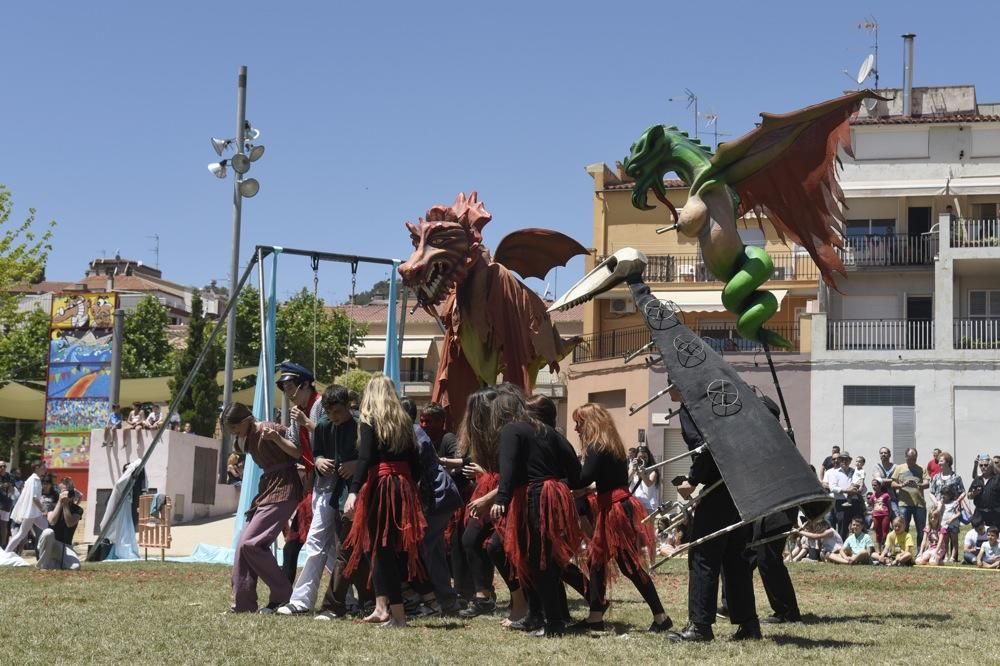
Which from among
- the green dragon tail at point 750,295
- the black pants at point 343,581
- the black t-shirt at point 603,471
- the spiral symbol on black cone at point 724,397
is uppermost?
the green dragon tail at point 750,295

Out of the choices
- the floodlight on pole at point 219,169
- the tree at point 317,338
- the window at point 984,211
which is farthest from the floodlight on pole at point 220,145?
the tree at point 317,338

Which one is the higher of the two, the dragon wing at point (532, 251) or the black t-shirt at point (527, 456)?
the dragon wing at point (532, 251)

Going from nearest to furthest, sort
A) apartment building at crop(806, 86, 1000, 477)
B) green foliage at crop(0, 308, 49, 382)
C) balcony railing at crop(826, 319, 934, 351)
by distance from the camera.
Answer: apartment building at crop(806, 86, 1000, 477) → balcony railing at crop(826, 319, 934, 351) → green foliage at crop(0, 308, 49, 382)

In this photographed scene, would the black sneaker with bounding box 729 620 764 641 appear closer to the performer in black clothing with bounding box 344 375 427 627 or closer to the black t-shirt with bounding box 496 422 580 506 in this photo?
the black t-shirt with bounding box 496 422 580 506

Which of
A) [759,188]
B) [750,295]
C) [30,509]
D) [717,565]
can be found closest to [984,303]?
[30,509]

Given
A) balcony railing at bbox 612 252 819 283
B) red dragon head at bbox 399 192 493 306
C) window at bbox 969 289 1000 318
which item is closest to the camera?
red dragon head at bbox 399 192 493 306

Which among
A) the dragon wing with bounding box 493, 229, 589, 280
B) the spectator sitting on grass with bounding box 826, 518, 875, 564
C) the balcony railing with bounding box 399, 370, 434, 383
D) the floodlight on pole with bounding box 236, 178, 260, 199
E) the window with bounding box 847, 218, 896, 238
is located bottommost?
the spectator sitting on grass with bounding box 826, 518, 875, 564

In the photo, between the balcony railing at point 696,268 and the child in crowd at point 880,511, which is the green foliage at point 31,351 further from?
the child in crowd at point 880,511

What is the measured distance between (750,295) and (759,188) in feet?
3.15

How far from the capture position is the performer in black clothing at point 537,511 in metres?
9.32

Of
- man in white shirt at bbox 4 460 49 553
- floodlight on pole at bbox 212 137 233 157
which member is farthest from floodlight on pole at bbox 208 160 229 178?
man in white shirt at bbox 4 460 49 553

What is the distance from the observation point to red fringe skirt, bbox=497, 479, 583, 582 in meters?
9.30

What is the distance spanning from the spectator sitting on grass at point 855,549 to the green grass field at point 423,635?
579 cm

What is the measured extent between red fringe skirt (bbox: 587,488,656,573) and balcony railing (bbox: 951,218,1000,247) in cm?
3220
